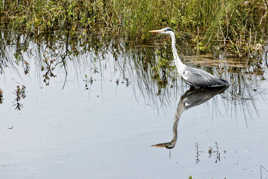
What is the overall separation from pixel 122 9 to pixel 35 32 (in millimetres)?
2004

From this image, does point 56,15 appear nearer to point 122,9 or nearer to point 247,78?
point 122,9

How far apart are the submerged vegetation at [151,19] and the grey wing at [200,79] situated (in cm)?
213

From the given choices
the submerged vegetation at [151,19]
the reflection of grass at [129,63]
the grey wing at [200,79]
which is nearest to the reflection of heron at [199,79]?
the grey wing at [200,79]

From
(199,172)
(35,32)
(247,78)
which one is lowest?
(199,172)

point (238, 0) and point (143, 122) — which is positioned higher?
point (238, 0)

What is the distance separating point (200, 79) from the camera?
833 cm

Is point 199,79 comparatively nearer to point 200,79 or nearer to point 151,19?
point 200,79

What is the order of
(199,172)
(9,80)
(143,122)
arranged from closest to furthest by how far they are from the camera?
(199,172)
(143,122)
(9,80)

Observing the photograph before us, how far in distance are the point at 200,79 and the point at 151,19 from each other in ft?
11.2

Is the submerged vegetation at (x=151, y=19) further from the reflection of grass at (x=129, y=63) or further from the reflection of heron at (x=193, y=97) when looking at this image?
the reflection of heron at (x=193, y=97)

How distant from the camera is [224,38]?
10688mm

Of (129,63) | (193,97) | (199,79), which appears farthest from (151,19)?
(193,97)

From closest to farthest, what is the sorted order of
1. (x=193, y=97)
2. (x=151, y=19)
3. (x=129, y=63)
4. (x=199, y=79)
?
1. (x=193, y=97)
2. (x=199, y=79)
3. (x=129, y=63)
4. (x=151, y=19)

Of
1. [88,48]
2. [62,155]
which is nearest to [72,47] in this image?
[88,48]
